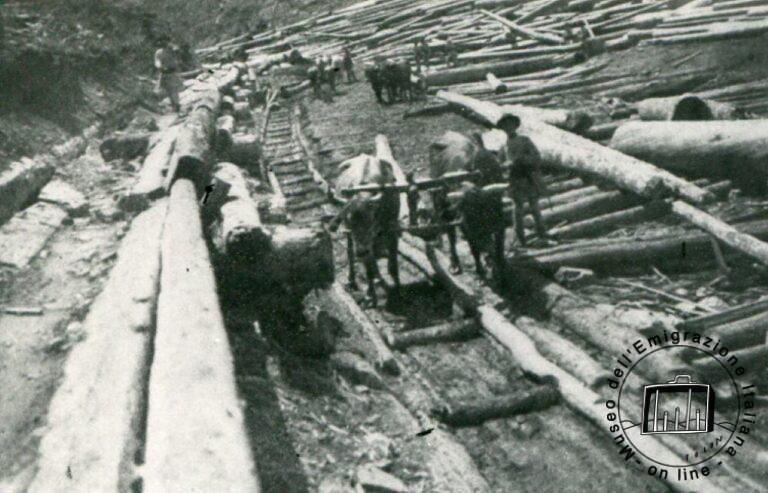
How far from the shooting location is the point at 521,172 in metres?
8.84

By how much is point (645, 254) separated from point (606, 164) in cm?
225

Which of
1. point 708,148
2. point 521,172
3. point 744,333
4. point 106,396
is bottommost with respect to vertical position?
point 744,333

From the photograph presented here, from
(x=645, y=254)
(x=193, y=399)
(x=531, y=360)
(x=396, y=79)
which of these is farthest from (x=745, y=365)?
(x=396, y=79)

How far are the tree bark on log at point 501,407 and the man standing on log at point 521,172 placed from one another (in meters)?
3.53

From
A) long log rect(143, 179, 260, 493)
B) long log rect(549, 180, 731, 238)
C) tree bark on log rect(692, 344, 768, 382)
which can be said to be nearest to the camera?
long log rect(143, 179, 260, 493)

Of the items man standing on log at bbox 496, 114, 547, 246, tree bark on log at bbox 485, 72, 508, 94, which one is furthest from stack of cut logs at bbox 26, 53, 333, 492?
tree bark on log at bbox 485, 72, 508, 94

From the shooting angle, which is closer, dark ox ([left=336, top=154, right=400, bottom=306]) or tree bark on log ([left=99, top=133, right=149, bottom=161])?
dark ox ([left=336, top=154, right=400, bottom=306])

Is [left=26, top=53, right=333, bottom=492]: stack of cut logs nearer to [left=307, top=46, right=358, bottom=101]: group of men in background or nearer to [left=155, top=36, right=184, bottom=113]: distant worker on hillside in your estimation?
[left=155, top=36, right=184, bottom=113]: distant worker on hillside

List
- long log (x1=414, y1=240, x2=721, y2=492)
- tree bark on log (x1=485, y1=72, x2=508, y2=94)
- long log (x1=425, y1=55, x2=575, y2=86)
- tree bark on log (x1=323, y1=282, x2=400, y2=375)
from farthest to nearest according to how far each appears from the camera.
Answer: long log (x1=425, y1=55, x2=575, y2=86), tree bark on log (x1=485, y1=72, x2=508, y2=94), tree bark on log (x1=323, y1=282, x2=400, y2=375), long log (x1=414, y1=240, x2=721, y2=492)

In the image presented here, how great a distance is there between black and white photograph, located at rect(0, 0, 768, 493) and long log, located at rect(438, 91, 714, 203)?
52 mm

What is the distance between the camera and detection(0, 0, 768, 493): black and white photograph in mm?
4629

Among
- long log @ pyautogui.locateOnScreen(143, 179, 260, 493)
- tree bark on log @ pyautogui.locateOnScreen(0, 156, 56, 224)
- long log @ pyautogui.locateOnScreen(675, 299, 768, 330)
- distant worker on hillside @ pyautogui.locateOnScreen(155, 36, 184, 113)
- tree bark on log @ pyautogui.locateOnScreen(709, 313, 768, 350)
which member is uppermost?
distant worker on hillside @ pyautogui.locateOnScreen(155, 36, 184, 113)

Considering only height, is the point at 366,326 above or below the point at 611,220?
above

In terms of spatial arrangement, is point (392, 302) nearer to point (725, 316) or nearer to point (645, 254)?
point (645, 254)
